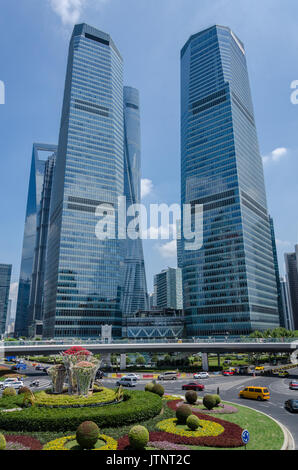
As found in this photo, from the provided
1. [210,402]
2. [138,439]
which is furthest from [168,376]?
[138,439]

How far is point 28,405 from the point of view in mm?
29844

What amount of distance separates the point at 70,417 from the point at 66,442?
6.96 feet

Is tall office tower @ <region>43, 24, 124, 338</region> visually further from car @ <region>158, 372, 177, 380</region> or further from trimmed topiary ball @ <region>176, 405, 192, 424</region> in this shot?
trimmed topiary ball @ <region>176, 405, 192, 424</region>

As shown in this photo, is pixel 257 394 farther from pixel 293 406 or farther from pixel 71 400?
pixel 71 400

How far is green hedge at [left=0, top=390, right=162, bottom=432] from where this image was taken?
23.4m

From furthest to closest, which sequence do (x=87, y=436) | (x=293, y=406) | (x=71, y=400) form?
(x=293, y=406)
(x=71, y=400)
(x=87, y=436)

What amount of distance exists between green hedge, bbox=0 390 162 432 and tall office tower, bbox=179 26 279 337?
133m

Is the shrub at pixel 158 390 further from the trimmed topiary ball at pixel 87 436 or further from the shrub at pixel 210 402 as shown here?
the trimmed topiary ball at pixel 87 436

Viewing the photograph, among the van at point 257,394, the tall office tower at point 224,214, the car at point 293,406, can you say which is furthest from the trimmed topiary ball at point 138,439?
the tall office tower at point 224,214

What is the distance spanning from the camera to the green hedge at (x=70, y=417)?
2338 centimetres

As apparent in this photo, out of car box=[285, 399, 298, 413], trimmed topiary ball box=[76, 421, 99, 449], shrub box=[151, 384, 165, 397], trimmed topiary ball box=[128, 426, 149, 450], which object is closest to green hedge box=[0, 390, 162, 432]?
trimmed topiary ball box=[76, 421, 99, 449]

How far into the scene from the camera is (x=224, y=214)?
16800 centimetres

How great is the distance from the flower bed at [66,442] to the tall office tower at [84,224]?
146 m
